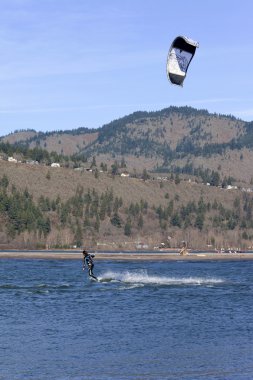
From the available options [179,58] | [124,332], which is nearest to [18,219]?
[124,332]

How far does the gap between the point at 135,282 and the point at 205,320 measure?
89.3 ft

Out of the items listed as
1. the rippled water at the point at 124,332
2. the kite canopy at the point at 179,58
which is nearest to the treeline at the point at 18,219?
the rippled water at the point at 124,332

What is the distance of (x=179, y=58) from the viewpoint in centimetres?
3027

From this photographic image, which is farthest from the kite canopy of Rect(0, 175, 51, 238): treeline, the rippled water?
Rect(0, 175, 51, 238): treeline

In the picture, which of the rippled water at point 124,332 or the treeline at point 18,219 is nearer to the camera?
the rippled water at point 124,332

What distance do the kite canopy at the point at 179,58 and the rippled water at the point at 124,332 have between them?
387 inches

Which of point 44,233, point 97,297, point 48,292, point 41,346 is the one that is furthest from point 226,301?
point 44,233

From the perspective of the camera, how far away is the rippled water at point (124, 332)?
27.1m

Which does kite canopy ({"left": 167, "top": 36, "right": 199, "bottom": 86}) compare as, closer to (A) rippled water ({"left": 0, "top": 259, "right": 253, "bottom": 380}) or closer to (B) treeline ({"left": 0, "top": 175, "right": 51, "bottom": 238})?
(A) rippled water ({"left": 0, "top": 259, "right": 253, "bottom": 380})

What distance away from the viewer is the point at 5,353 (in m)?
30.0

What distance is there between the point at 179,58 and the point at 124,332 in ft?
41.6

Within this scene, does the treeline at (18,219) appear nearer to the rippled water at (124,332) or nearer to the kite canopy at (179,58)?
the rippled water at (124,332)

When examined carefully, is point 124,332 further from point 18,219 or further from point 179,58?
point 18,219

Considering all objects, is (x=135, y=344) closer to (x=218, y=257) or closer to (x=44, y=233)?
(x=218, y=257)
